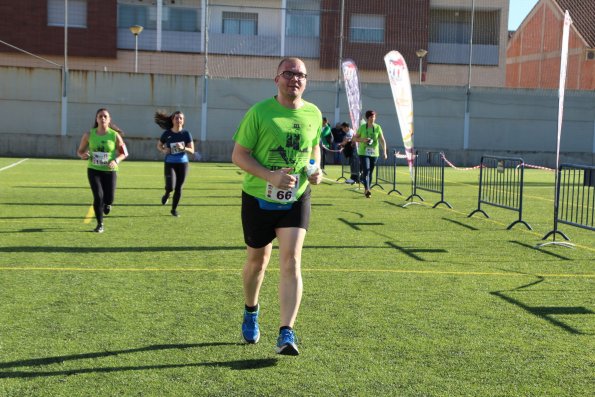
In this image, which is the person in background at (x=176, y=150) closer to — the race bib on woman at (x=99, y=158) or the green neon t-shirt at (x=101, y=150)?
the green neon t-shirt at (x=101, y=150)

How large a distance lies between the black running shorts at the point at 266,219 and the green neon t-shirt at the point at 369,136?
1328 cm

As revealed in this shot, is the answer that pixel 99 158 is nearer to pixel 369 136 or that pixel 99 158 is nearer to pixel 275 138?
pixel 275 138

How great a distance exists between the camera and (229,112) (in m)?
35.5

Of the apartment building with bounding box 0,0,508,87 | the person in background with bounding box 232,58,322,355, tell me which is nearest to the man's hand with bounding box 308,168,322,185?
the person in background with bounding box 232,58,322,355

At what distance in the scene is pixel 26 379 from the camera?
5.08 metres

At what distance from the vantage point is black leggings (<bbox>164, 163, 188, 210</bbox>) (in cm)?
1486

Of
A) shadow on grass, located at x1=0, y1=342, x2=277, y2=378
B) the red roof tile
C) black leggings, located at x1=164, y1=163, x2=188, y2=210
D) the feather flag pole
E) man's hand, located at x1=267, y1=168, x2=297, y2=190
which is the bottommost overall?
shadow on grass, located at x1=0, y1=342, x2=277, y2=378

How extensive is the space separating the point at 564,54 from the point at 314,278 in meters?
5.65

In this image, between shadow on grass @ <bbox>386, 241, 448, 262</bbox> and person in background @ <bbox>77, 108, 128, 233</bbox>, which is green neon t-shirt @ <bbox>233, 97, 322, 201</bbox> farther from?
person in background @ <bbox>77, 108, 128, 233</bbox>

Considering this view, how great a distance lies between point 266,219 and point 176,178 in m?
9.36

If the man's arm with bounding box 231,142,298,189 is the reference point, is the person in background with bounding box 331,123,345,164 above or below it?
below

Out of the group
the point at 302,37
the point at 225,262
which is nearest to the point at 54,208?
the point at 225,262

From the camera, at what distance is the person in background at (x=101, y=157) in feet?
40.6

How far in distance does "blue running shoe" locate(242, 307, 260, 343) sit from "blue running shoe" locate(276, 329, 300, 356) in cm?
39
